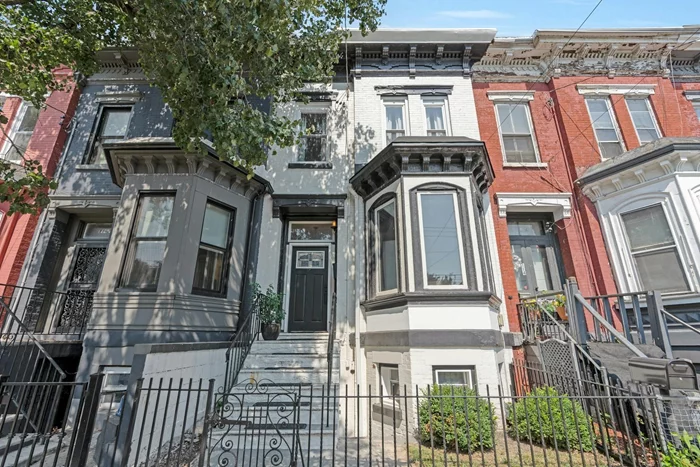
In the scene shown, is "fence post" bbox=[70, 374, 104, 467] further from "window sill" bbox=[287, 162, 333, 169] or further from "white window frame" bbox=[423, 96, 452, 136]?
"white window frame" bbox=[423, 96, 452, 136]

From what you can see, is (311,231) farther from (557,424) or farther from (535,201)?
(557,424)

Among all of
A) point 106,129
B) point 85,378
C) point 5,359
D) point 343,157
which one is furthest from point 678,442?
point 106,129

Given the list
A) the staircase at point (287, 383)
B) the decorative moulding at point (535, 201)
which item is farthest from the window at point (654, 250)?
the staircase at point (287, 383)

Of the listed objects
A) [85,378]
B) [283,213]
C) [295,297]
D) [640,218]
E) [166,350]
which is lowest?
[85,378]

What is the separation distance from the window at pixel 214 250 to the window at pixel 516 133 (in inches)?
327

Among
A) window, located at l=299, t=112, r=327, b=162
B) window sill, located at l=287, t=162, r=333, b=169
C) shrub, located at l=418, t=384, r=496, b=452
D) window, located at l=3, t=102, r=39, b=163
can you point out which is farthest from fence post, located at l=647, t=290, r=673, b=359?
window, located at l=3, t=102, r=39, b=163

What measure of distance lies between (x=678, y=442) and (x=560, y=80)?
9922 millimetres

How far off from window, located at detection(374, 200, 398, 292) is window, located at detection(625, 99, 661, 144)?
819cm

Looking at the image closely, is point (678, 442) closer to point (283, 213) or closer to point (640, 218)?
point (640, 218)

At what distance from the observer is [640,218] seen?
827cm

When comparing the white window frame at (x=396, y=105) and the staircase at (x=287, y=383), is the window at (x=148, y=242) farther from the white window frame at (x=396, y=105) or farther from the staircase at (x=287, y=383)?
the white window frame at (x=396, y=105)

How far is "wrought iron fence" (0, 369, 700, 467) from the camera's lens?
13.1 feet

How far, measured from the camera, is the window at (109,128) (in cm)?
976

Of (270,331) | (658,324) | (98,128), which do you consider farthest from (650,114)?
(98,128)
